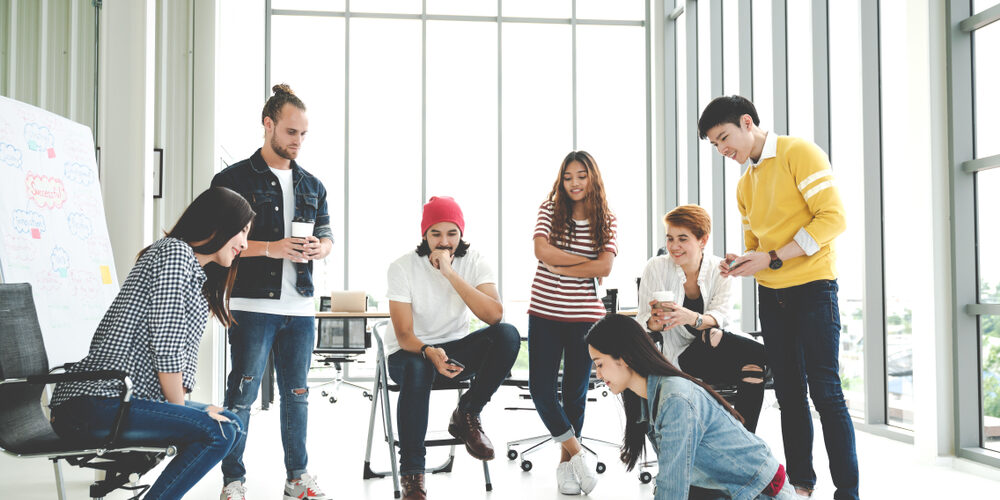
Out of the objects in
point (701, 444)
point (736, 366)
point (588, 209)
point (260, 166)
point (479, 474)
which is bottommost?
point (479, 474)

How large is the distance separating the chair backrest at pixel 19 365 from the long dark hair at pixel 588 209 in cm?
185

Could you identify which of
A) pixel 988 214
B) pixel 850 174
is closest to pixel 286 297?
pixel 988 214

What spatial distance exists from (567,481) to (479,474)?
0.54m

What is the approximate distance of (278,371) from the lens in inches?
106

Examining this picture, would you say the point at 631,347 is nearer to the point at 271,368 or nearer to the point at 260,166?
the point at 260,166

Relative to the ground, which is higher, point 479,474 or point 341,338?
point 341,338

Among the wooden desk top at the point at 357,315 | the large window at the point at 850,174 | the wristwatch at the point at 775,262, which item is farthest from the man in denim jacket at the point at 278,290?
the large window at the point at 850,174

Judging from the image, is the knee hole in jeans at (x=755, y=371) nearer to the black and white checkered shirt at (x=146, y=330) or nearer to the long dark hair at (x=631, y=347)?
the long dark hair at (x=631, y=347)

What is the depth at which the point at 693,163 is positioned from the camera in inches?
272

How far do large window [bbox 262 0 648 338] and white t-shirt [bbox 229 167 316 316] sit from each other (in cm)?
421

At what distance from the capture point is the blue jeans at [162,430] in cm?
183

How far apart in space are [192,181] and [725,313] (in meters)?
3.51

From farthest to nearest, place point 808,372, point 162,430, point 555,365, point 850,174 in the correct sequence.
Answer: point 850,174, point 555,365, point 808,372, point 162,430

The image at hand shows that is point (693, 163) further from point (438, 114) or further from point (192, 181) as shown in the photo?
point (192, 181)
